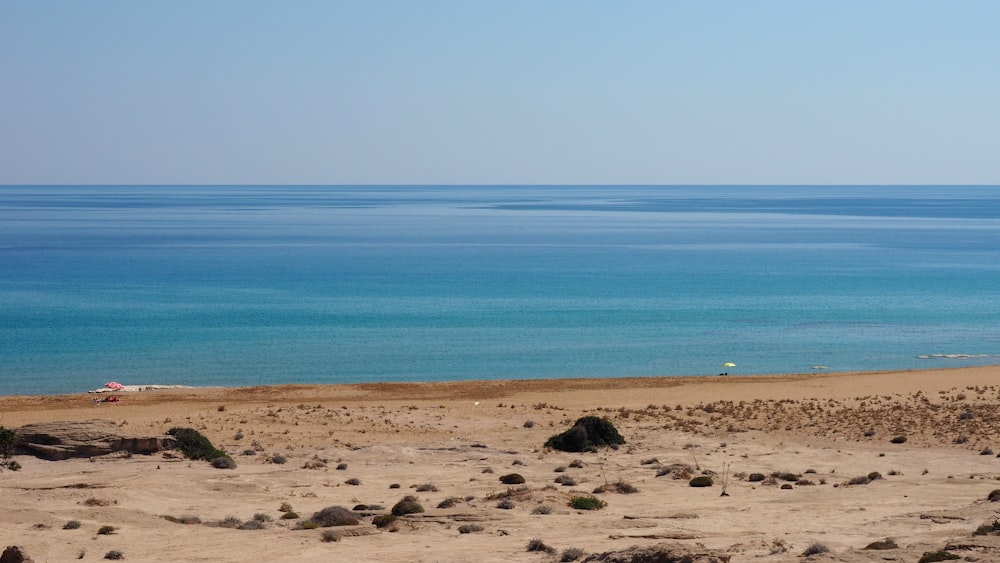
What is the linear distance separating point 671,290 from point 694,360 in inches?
1473

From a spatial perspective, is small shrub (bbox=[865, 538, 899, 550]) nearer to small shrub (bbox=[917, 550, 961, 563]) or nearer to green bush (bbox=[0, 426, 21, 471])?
small shrub (bbox=[917, 550, 961, 563])

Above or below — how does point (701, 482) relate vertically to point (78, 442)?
below

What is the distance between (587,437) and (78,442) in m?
14.5

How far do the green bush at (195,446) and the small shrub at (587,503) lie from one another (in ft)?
36.9

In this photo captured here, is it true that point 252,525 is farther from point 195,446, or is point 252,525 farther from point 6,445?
point 6,445

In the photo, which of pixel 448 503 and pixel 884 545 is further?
pixel 448 503

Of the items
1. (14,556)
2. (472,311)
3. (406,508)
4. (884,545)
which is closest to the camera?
(14,556)

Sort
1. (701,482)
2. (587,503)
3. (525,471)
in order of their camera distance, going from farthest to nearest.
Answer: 1. (525,471)
2. (701,482)
3. (587,503)

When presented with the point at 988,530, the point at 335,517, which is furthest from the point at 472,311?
the point at 988,530

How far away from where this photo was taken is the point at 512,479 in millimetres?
27469

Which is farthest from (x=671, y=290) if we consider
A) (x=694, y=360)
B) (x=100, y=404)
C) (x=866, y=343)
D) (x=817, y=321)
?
(x=100, y=404)

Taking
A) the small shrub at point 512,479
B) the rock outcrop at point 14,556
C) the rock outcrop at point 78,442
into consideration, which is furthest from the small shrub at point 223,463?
the rock outcrop at point 14,556

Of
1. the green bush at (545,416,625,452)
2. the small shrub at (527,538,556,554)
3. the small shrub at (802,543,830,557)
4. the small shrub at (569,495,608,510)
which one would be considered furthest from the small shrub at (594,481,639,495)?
the small shrub at (802,543,830,557)

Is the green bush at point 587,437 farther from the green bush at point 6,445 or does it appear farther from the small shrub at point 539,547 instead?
the green bush at point 6,445
